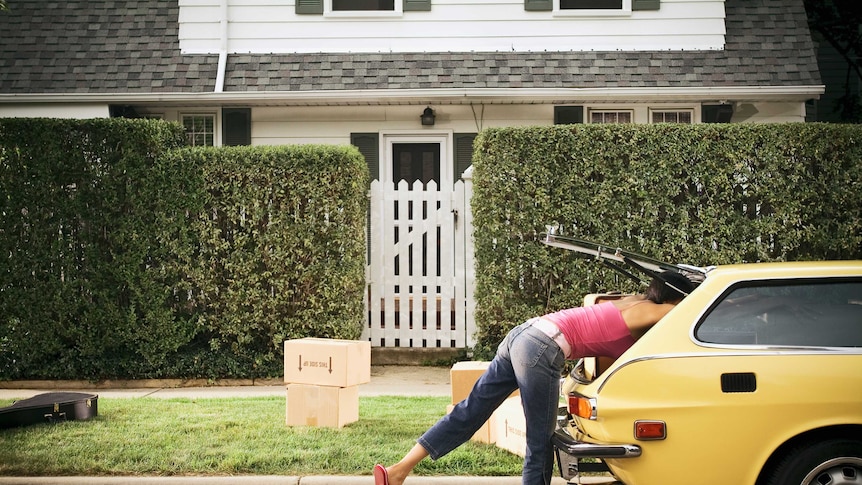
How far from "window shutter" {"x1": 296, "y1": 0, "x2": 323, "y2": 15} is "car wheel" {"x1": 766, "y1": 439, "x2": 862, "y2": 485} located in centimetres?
1135

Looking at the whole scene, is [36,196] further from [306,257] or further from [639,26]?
[639,26]

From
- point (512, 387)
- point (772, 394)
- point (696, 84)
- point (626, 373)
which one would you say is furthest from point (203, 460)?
point (696, 84)

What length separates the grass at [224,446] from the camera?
638 centimetres

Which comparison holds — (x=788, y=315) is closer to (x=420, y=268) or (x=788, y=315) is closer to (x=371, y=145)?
(x=420, y=268)

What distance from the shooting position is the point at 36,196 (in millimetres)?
10492

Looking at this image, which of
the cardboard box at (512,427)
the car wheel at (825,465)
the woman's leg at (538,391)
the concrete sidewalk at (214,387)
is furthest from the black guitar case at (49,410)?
the car wheel at (825,465)

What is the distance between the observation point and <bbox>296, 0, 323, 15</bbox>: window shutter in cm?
1430

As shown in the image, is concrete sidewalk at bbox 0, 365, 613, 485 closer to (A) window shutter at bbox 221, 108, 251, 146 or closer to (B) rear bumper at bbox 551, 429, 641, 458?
(A) window shutter at bbox 221, 108, 251, 146

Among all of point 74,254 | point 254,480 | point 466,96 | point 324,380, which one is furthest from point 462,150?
point 254,480

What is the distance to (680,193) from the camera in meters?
10.5

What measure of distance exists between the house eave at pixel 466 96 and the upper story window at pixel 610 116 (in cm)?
42

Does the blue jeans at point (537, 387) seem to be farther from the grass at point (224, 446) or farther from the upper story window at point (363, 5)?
the upper story window at point (363, 5)

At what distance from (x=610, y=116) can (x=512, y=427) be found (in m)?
8.76

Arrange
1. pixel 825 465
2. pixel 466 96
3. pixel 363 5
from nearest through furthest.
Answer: pixel 825 465 → pixel 466 96 → pixel 363 5
